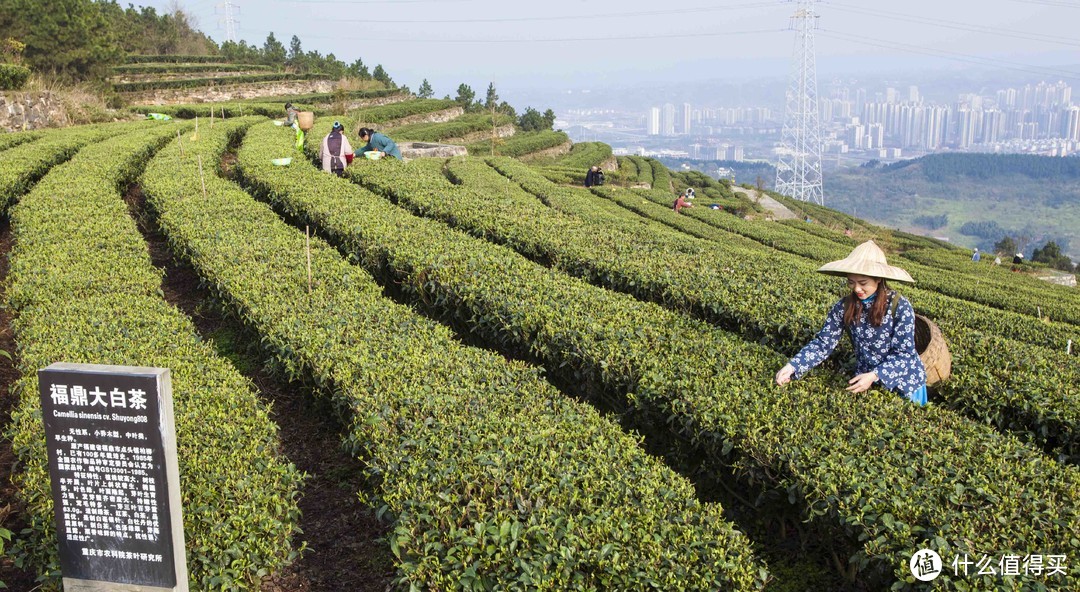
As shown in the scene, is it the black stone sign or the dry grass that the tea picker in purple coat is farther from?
the dry grass

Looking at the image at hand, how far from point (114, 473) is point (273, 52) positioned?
7417cm

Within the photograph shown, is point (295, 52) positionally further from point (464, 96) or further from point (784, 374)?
point (784, 374)

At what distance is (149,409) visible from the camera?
3.77m

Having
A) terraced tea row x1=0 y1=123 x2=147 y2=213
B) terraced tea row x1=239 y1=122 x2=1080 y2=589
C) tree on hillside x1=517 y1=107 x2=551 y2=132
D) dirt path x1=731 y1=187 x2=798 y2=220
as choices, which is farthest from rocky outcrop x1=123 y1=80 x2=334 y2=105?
terraced tea row x1=239 y1=122 x2=1080 y2=589

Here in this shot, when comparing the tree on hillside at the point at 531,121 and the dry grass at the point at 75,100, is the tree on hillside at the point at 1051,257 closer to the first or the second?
the tree on hillside at the point at 531,121

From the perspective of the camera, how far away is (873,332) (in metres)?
5.98

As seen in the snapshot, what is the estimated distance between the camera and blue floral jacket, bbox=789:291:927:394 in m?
5.93

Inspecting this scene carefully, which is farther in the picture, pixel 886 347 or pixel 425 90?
pixel 425 90

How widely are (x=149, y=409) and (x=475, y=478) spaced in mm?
1856

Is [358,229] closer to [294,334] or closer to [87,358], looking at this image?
[294,334]

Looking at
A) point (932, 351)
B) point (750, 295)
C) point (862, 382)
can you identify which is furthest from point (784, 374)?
point (750, 295)

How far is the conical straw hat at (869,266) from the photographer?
227 inches

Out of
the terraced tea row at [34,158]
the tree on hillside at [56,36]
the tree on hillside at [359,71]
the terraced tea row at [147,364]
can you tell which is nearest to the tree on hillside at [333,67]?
the tree on hillside at [359,71]

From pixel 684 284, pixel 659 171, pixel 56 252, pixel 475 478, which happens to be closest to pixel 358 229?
pixel 56 252
